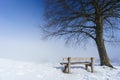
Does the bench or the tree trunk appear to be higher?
the tree trunk

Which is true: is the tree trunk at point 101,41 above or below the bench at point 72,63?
above

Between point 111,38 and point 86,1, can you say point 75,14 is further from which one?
point 111,38

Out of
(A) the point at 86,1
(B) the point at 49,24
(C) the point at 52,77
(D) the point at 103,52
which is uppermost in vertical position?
(A) the point at 86,1

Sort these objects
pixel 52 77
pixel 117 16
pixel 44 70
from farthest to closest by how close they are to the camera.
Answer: pixel 117 16 < pixel 44 70 < pixel 52 77

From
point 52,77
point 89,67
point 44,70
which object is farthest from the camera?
point 89,67

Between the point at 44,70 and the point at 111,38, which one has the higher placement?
the point at 111,38

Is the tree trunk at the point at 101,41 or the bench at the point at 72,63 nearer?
the bench at the point at 72,63

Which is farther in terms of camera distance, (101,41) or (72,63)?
(101,41)

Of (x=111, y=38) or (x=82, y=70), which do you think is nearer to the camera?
(x=82, y=70)

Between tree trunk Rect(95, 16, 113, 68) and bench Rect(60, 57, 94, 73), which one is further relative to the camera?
tree trunk Rect(95, 16, 113, 68)

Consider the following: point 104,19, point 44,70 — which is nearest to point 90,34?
point 104,19

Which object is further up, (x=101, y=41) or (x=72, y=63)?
(x=101, y=41)

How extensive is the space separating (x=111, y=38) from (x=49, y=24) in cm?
604

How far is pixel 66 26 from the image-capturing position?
689 inches
